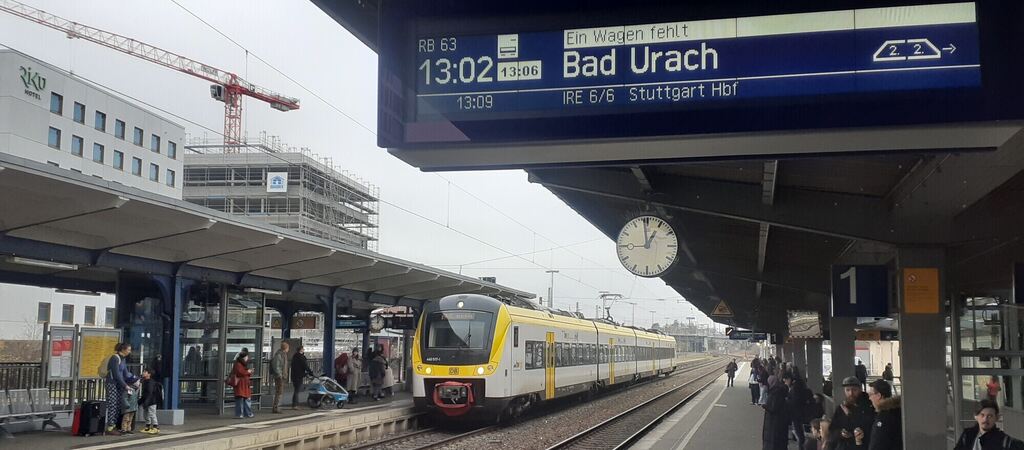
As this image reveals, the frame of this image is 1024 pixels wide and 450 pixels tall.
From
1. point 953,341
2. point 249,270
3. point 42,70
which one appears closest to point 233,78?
point 42,70

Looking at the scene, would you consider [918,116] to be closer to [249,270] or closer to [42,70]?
[249,270]

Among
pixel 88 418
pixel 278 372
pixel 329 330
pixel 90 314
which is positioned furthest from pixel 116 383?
pixel 90 314

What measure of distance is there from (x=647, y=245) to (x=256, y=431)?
7182 millimetres

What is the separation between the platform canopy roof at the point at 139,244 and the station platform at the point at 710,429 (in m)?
6.33

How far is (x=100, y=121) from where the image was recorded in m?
58.9

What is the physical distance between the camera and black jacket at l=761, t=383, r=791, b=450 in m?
10.7

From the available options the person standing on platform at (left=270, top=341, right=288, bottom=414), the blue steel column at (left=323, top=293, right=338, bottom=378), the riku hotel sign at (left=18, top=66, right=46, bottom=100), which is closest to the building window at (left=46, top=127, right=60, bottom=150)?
the riku hotel sign at (left=18, top=66, right=46, bottom=100)

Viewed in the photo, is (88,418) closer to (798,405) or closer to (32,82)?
(798,405)

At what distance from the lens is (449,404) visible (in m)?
17.7

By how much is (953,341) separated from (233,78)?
92.5m

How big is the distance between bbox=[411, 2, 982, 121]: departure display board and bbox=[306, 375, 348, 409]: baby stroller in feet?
51.1

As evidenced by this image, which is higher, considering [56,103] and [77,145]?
[56,103]

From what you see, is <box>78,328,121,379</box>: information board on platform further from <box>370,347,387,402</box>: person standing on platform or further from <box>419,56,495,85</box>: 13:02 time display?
<box>419,56,495,85</box>: 13:02 time display

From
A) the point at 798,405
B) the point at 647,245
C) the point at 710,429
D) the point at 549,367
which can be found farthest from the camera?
the point at 549,367
